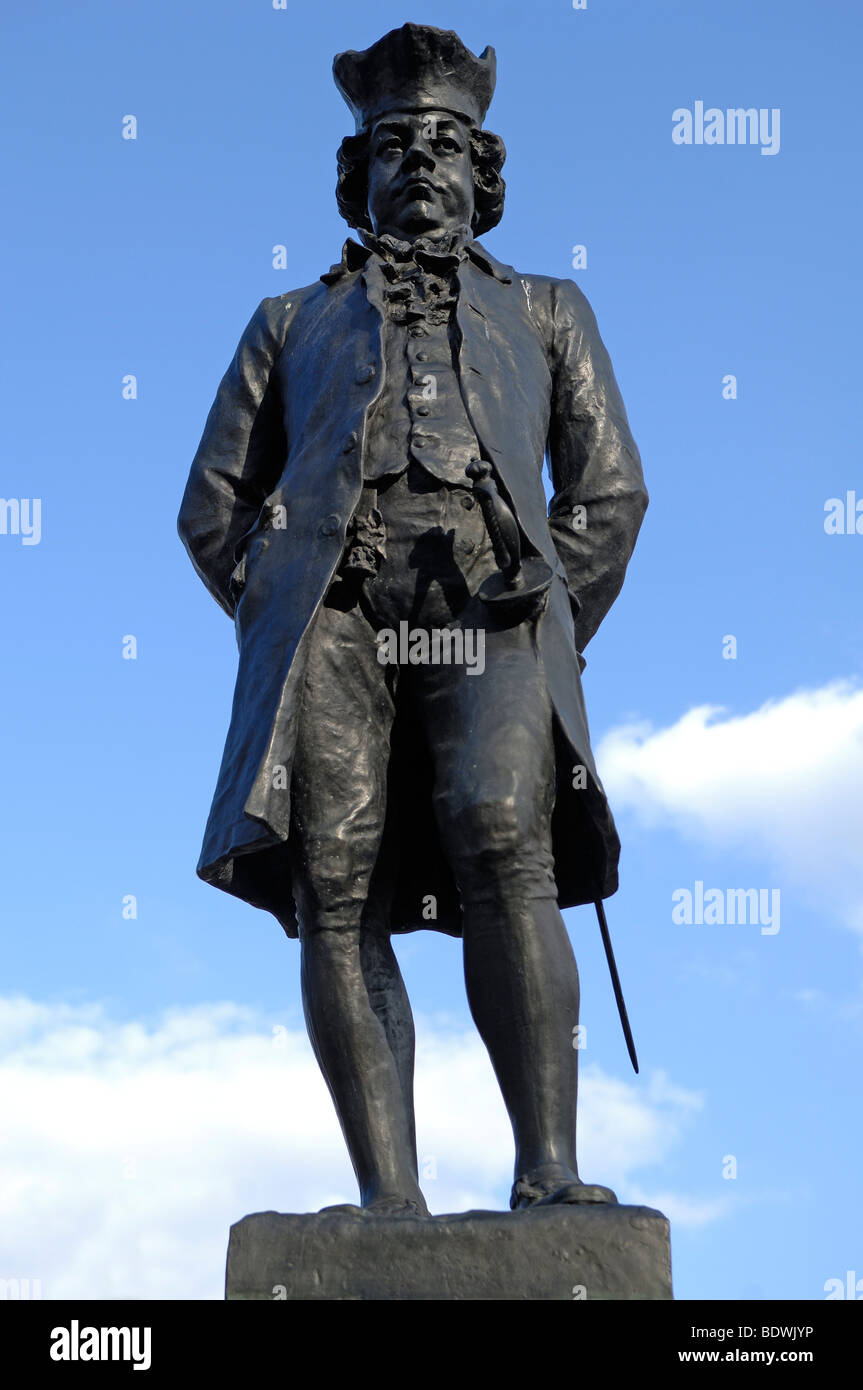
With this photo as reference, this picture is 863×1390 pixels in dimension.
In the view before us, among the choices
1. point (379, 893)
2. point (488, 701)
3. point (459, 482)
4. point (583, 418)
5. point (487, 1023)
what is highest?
point (583, 418)

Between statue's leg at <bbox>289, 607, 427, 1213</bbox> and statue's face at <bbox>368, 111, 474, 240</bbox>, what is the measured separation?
199cm

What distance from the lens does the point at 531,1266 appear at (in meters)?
7.07

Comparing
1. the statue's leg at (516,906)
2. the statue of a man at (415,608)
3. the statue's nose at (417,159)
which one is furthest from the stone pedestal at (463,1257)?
the statue's nose at (417,159)

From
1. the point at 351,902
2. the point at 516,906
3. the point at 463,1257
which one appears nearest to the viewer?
the point at 463,1257

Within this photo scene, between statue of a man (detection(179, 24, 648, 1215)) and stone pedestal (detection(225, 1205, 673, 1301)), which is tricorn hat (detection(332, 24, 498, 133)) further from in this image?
stone pedestal (detection(225, 1205, 673, 1301))

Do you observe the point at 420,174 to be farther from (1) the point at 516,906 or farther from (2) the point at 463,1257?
(2) the point at 463,1257

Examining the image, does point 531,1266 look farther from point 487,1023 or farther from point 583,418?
point 583,418

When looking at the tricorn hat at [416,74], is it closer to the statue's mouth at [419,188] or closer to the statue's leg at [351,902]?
the statue's mouth at [419,188]

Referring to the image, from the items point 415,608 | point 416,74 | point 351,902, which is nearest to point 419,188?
point 416,74

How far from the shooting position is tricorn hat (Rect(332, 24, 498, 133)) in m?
9.55

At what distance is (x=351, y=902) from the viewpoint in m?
8.16

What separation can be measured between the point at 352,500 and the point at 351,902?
4.96ft
